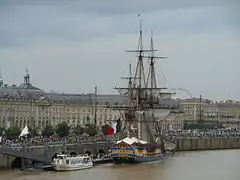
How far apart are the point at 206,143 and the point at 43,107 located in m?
40.8

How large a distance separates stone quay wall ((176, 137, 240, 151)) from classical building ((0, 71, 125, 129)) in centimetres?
2631

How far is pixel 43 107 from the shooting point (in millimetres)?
122000

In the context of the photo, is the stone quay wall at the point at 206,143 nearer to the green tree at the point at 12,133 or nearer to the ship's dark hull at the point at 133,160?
the green tree at the point at 12,133

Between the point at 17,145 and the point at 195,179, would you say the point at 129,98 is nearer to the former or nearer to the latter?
the point at 17,145

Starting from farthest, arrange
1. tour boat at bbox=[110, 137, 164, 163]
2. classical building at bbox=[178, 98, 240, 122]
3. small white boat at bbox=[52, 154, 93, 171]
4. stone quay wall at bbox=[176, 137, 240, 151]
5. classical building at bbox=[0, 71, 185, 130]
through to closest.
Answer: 1. classical building at bbox=[178, 98, 240, 122]
2. classical building at bbox=[0, 71, 185, 130]
3. stone quay wall at bbox=[176, 137, 240, 151]
4. tour boat at bbox=[110, 137, 164, 163]
5. small white boat at bbox=[52, 154, 93, 171]

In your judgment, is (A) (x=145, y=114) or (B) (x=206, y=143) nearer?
(A) (x=145, y=114)

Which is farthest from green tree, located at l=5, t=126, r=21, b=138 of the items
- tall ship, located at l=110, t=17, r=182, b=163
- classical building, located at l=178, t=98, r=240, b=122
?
classical building, located at l=178, t=98, r=240, b=122

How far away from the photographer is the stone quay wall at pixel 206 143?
8865 centimetres

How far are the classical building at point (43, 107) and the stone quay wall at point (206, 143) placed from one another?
26.3 meters

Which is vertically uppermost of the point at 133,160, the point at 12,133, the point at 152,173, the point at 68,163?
the point at 12,133

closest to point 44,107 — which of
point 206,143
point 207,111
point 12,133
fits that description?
point 206,143

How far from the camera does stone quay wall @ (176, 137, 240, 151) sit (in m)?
88.7

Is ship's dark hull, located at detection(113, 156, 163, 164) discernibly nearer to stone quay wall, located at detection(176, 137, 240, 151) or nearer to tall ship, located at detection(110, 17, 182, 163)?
tall ship, located at detection(110, 17, 182, 163)

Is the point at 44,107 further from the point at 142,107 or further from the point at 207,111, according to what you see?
the point at 207,111
